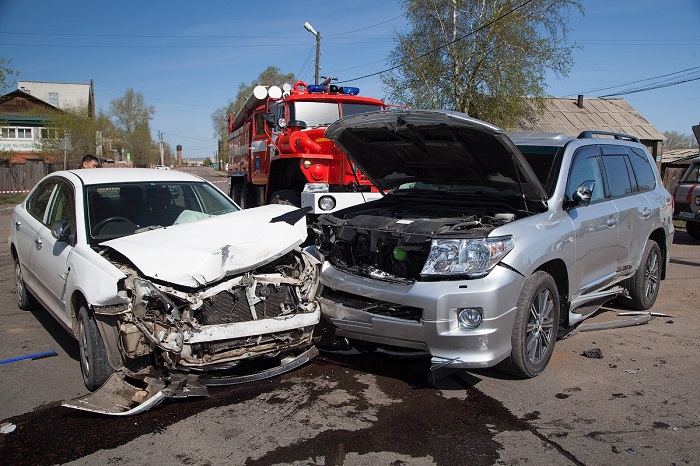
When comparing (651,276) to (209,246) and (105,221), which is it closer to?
(209,246)

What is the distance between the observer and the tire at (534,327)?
13.7ft

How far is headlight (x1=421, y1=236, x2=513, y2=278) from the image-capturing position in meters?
3.97

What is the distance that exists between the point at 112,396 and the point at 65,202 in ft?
7.49

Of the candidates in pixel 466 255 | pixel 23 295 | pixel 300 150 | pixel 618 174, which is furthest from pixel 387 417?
pixel 300 150

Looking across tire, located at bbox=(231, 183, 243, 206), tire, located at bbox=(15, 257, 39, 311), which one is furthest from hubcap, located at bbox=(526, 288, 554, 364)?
tire, located at bbox=(231, 183, 243, 206)

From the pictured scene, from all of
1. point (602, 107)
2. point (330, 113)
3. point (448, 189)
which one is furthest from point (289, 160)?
point (602, 107)

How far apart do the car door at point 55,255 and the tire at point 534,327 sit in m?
3.52

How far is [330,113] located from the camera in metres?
10.3

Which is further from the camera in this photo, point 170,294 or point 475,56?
point 475,56

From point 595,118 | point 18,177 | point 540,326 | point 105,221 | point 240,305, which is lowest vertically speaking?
point 540,326

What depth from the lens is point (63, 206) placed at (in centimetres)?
532

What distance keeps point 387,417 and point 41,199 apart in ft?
14.7

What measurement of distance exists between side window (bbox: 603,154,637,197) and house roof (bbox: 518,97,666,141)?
2863 centimetres

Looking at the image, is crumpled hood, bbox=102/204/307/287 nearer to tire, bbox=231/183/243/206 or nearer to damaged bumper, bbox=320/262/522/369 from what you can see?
damaged bumper, bbox=320/262/522/369
